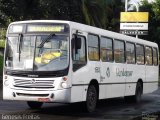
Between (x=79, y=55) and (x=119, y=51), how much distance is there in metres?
3.76

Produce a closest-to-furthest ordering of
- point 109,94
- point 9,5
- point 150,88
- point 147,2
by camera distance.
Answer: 1. point 109,94
2. point 150,88
3. point 9,5
4. point 147,2

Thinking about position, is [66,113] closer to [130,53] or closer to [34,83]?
[34,83]

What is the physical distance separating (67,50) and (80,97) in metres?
1.48

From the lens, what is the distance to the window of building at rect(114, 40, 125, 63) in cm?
1762

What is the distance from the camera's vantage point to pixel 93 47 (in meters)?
15.6

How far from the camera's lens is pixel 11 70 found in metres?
14.1

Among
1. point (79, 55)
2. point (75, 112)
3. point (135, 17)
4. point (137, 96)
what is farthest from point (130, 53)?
point (135, 17)

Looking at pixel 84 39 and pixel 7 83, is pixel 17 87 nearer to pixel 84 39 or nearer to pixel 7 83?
pixel 7 83

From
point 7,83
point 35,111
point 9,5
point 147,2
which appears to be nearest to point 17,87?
point 7,83

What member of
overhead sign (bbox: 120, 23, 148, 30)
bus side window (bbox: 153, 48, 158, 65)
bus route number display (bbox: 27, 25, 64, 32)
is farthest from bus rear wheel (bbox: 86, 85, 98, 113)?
overhead sign (bbox: 120, 23, 148, 30)

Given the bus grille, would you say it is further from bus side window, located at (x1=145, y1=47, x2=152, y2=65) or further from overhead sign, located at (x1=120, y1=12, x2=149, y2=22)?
overhead sign, located at (x1=120, y1=12, x2=149, y2=22)

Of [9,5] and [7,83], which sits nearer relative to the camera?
[7,83]

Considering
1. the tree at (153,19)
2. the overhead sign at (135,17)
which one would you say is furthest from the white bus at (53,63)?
the tree at (153,19)

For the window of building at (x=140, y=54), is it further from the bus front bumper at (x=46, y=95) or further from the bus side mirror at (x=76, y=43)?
the bus front bumper at (x=46, y=95)
